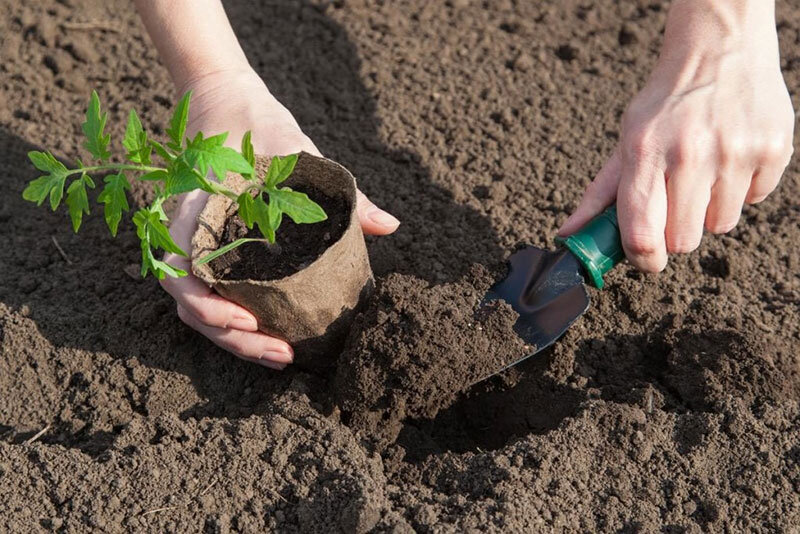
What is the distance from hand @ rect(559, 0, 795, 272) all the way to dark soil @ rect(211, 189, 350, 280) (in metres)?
0.69

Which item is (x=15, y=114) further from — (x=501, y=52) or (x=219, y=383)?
(x=501, y=52)

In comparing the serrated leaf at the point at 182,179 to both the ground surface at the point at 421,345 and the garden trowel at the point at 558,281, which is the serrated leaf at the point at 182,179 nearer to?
the ground surface at the point at 421,345

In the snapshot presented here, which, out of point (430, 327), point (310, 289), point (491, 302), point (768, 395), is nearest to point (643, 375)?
point (768, 395)

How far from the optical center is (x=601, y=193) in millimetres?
2307

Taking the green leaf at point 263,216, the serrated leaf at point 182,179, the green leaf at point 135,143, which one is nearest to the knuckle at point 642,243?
the green leaf at point 263,216

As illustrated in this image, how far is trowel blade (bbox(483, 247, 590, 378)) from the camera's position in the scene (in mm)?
2307

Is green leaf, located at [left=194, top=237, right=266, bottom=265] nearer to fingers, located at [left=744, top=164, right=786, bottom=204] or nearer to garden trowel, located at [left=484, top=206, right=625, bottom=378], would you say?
garden trowel, located at [left=484, top=206, right=625, bottom=378]

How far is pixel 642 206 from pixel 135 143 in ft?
4.25

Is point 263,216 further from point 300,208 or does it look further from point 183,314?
point 183,314

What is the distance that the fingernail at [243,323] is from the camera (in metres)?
2.19

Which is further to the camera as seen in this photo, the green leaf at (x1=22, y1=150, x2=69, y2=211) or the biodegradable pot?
the biodegradable pot

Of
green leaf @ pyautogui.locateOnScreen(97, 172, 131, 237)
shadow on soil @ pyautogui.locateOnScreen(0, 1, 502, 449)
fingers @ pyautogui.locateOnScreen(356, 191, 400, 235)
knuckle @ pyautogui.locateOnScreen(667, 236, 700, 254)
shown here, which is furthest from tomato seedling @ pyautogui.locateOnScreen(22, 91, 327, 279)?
knuckle @ pyautogui.locateOnScreen(667, 236, 700, 254)

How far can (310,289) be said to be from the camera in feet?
6.91

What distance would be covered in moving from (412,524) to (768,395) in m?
1.09
